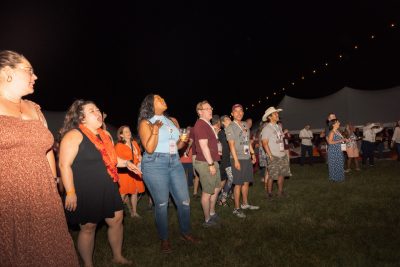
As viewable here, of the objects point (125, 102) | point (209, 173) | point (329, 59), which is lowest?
point (209, 173)

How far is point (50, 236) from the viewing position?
2035 mm

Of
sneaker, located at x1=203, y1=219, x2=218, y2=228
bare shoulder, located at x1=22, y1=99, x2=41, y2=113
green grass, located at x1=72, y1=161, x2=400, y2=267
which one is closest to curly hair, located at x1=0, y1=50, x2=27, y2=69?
bare shoulder, located at x1=22, y1=99, x2=41, y2=113

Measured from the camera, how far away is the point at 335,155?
32.6 feet

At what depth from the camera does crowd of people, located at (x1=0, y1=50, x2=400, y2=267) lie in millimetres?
1927

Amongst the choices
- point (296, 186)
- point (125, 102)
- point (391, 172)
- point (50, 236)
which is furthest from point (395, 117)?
point (50, 236)

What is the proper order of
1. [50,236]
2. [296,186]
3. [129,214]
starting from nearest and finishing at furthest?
[50,236] < [129,214] < [296,186]

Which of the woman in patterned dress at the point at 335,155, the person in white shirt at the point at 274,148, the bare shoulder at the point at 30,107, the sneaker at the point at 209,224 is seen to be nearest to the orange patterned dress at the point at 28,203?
the bare shoulder at the point at 30,107

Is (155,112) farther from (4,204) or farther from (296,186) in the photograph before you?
(296,186)

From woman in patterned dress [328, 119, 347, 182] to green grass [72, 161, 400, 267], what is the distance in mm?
2170

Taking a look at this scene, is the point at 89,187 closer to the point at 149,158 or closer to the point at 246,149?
the point at 149,158

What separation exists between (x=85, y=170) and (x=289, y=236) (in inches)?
124

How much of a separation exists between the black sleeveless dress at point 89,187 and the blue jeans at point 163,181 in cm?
83

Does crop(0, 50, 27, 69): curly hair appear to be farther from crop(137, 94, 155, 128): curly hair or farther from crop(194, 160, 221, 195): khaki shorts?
crop(194, 160, 221, 195): khaki shorts

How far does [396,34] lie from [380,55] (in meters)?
1.57
